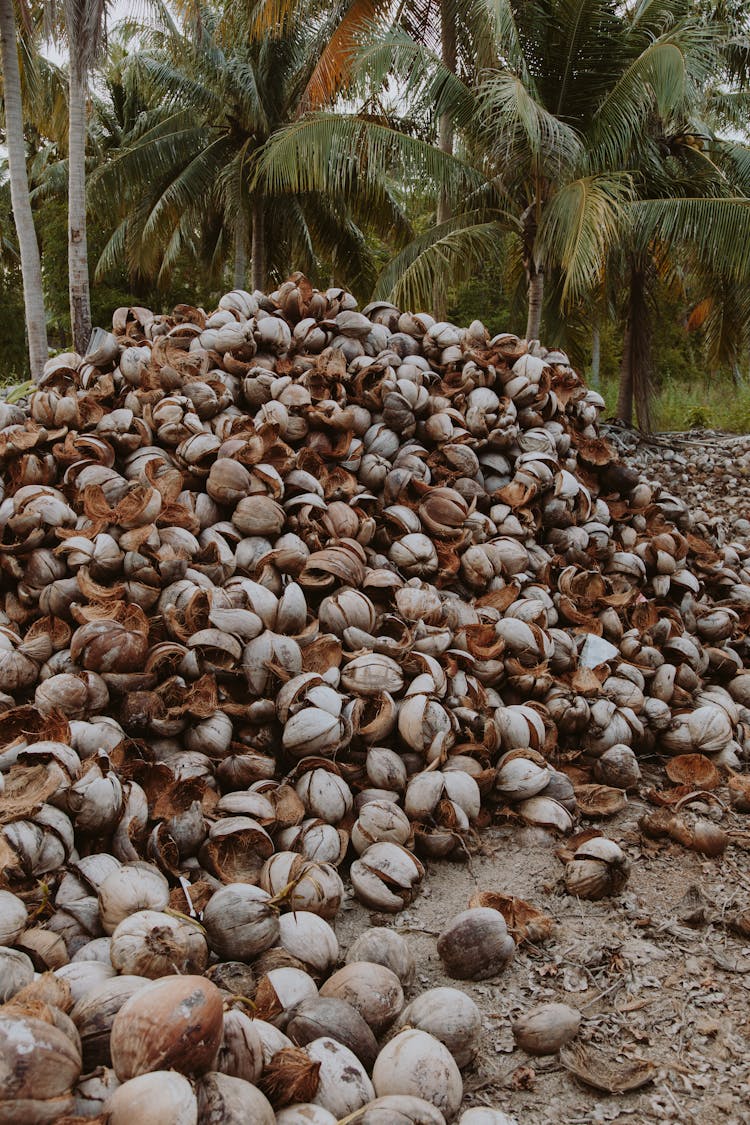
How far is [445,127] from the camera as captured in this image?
10672 mm

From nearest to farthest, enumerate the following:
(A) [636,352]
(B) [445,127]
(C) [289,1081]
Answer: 1. (C) [289,1081]
2. (B) [445,127]
3. (A) [636,352]

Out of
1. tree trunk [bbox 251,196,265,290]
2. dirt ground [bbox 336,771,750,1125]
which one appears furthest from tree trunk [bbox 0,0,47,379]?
dirt ground [bbox 336,771,750,1125]

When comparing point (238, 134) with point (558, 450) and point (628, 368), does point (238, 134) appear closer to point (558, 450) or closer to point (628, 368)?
point (628, 368)

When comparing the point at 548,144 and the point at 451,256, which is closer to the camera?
the point at 548,144

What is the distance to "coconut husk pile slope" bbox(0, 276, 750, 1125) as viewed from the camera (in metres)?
2.54

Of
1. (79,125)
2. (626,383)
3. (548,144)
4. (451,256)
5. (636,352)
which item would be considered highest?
(79,125)

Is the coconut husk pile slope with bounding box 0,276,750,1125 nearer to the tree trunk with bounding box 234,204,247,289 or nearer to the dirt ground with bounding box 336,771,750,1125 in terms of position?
the dirt ground with bounding box 336,771,750,1125

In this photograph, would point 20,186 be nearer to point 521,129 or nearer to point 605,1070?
point 521,129

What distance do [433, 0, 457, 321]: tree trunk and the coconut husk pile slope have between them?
5346 mm

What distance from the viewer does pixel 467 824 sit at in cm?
289

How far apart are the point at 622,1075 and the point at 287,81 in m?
16.8

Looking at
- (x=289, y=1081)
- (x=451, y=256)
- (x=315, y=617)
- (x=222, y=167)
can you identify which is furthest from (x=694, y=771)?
(x=222, y=167)

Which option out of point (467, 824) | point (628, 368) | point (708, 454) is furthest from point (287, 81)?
point (467, 824)

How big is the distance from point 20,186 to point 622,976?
34.5ft
